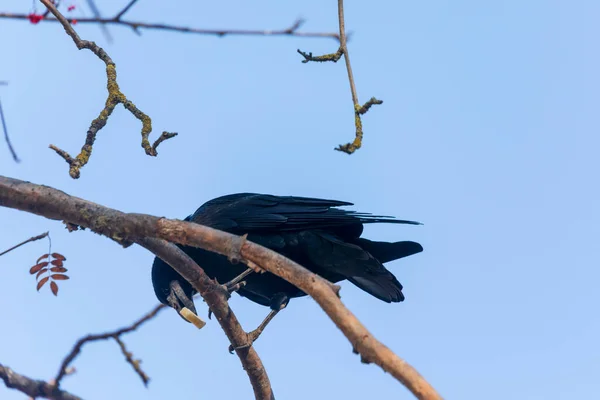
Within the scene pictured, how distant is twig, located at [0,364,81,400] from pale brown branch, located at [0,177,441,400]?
972mm

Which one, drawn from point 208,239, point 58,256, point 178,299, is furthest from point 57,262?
point 178,299

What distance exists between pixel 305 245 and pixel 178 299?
1226mm

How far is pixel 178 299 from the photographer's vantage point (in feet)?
20.3

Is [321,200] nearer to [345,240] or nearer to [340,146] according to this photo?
[345,240]

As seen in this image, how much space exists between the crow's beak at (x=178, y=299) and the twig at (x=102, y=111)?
2290mm

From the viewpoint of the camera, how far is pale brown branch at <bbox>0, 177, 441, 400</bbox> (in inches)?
103

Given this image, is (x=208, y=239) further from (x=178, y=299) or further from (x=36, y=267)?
(x=178, y=299)

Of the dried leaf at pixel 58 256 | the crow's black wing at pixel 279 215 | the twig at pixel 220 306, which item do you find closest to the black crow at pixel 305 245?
the crow's black wing at pixel 279 215

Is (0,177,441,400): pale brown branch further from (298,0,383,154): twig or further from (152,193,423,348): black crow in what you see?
(152,193,423,348): black crow

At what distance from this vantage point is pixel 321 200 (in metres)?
5.97

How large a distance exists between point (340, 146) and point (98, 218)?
1.29 m

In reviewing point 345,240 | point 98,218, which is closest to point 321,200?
point 345,240

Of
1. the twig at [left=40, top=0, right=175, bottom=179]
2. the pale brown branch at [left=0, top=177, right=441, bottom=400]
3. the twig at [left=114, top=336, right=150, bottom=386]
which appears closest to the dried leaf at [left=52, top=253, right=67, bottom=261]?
the pale brown branch at [left=0, top=177, right=441, bottom=400]

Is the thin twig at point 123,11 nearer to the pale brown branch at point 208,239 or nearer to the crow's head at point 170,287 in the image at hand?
the pale brown branch at point 208,239
